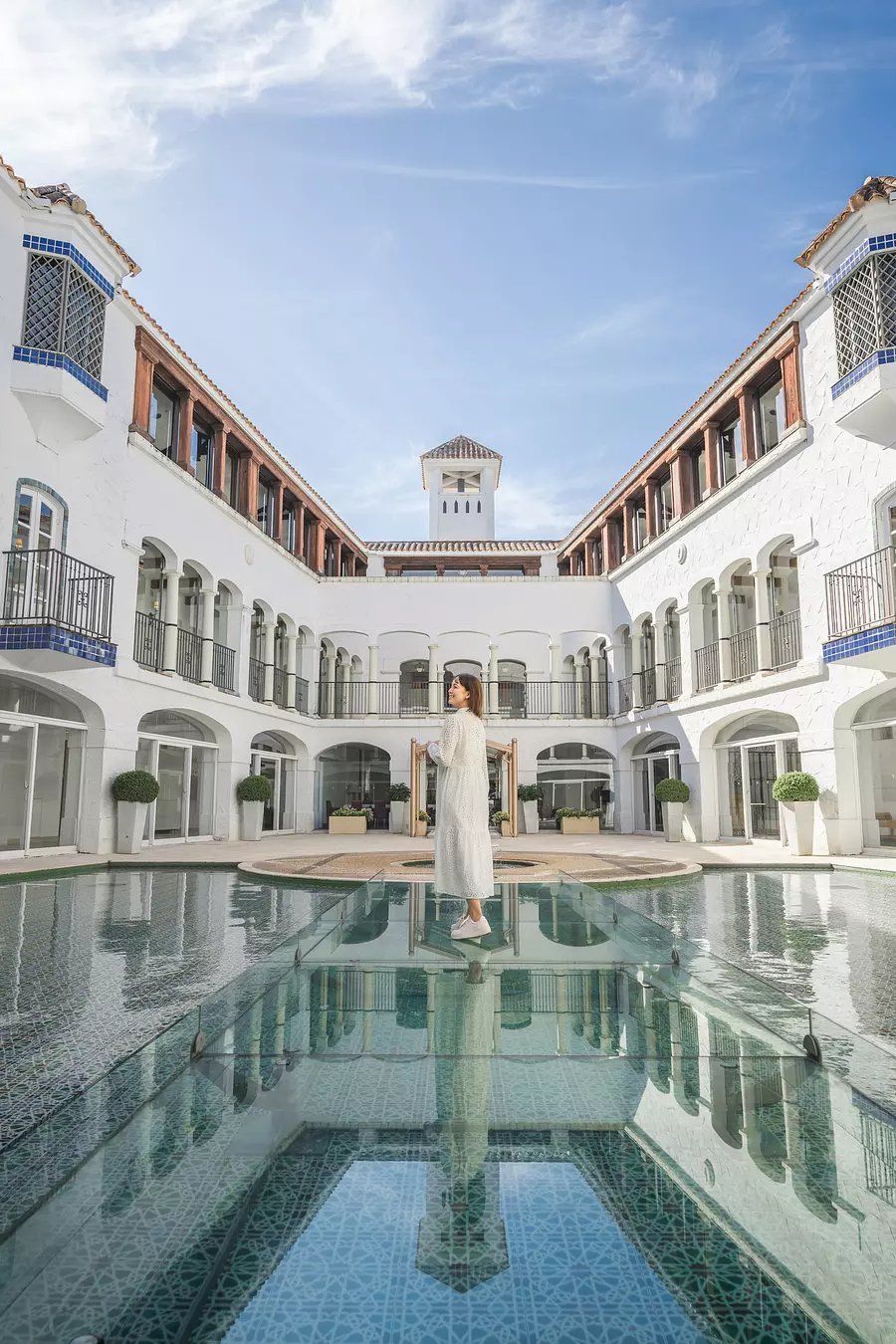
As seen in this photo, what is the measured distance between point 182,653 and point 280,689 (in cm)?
477

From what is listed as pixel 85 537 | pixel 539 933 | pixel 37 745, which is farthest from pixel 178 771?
pixel 539 933

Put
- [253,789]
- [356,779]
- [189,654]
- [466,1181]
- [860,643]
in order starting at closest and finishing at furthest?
1. [466,1181]
2. [860,643]
3. [189,654]
4. [253,789]
5. [356,779]

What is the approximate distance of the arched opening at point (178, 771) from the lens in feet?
47.9

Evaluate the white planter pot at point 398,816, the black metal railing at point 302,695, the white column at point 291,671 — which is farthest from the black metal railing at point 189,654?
the white planter pot at point 398,816

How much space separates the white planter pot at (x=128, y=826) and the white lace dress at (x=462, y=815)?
30.0 ft

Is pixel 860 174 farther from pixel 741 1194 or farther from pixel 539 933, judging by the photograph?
pixel 741 1194

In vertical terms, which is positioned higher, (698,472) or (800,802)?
(698,472)

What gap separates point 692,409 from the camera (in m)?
17.2

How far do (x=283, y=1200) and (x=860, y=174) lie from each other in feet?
50.3

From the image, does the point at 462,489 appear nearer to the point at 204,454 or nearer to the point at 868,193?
the point at 204,454

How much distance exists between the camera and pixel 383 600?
22.8 metres

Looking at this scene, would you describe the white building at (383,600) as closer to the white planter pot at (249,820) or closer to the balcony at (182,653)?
the balcony at (182,653)

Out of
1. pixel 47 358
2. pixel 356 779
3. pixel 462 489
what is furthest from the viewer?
pixel 462 489

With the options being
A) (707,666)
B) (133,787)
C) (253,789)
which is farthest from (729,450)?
(133,787)
